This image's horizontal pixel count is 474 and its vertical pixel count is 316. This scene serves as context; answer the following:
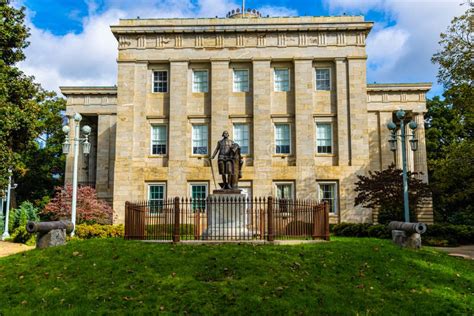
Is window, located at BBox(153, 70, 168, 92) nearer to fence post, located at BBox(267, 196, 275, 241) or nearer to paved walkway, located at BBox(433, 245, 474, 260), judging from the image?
fence post, located at BBox(267, 196, 275, 241)

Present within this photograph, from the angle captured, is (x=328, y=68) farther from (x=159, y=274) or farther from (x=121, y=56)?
(x=159, y=274)

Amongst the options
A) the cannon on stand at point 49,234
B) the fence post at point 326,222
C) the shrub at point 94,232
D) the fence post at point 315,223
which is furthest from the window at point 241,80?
the cannon on stand at point 49,234

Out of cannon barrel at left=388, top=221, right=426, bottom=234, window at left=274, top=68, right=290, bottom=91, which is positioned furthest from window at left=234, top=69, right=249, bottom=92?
cannon barrel at left=388, top=221, right=426, bottom=234

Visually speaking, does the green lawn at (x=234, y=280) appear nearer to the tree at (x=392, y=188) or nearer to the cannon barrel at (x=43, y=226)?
the cannon barrel at (x=43, y=226)

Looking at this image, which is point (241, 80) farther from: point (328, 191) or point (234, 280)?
point (234, 280)

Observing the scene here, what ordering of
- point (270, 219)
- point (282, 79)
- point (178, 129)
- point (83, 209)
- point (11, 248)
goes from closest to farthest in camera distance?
point (270, 219)
point (11, 248)
point (83, 209)
point (178, 129)
point (282, 79)

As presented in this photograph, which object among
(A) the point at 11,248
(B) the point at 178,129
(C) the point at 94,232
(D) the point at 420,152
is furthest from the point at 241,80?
(A) the point at 11,248

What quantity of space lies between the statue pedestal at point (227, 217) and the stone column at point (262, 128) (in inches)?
539

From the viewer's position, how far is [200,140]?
104ft

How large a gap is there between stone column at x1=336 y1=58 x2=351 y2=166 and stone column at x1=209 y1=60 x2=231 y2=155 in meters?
7.12

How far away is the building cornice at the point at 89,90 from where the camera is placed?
127 ft

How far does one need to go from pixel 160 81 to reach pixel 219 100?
428 centimetres

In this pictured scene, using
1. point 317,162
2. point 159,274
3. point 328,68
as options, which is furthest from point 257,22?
point 159,274

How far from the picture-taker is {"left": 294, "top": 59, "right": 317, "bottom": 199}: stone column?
30578 millimetres
